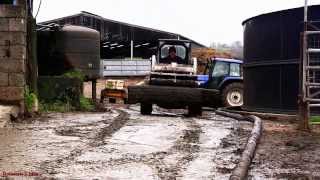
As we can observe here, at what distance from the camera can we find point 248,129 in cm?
1276

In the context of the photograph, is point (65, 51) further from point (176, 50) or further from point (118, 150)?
point (118, 150)

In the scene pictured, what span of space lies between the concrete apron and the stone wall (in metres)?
0.30

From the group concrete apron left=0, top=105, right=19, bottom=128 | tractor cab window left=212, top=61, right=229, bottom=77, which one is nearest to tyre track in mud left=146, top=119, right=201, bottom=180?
concrete apron left=0, top=105, right=19, bottom=128

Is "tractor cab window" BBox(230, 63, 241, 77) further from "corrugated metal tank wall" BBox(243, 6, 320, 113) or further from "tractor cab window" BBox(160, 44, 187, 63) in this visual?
"corrugated metal tank wall" BBox(243, 6, 320, 113)

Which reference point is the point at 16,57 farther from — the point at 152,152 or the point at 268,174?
the point at 268,174

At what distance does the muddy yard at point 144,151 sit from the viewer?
6.96 metres

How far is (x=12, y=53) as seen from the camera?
13.7 meters

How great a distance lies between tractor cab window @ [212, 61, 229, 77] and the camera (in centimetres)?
2480

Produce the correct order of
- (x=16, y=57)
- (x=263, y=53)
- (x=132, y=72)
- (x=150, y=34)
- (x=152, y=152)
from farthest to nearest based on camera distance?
1. (x=150, y=34)
2. (x=132, y=72)
3. (x=263, y=53)
4. (x=16, y=57)
5. (x=152, y=152)

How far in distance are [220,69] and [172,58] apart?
6.11m

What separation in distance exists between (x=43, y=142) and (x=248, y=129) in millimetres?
4831

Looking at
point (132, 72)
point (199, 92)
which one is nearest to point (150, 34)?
point (132, 72)

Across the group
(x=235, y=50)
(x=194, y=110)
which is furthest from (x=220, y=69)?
(x=235, y=50)

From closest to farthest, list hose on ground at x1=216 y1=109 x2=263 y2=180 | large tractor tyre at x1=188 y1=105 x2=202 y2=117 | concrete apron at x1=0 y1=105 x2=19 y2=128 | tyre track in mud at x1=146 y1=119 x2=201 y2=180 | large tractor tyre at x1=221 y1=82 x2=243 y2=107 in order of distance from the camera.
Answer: hose on ground at x1=216 y1=109 x2=263 y2=180 < tyre track in mud at x1=146 y1=119 x2=201 y2=180 < concrete apron at x1=0 y1=105 x2=19 y2=128 < large tractor tyre at x1=188 y1=105 x2=202 y2=117 < large tractor tyre at x1=221 y1=82 x2=243 y2=107
